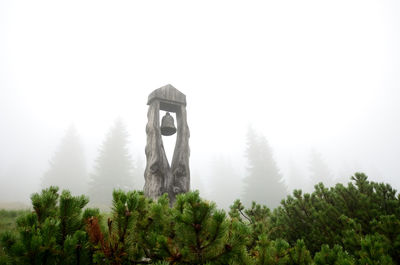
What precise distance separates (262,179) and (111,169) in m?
19.7

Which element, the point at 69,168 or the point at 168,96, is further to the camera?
the point at 69,168

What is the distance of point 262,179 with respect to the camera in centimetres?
2991

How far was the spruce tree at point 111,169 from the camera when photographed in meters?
24.4

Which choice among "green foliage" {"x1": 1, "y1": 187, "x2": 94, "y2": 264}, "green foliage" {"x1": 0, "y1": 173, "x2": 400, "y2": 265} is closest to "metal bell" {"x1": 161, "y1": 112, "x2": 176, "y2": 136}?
"green foliage" {"x1": 0, "y1": 173, "x2": 400, "y2": 265}

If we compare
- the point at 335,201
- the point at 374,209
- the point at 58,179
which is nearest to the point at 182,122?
the point at 335,201

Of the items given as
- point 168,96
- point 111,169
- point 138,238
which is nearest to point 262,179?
point 111,169

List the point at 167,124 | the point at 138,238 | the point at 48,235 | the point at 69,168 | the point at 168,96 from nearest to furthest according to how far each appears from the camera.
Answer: the point at 48,235 < the point at 138,238 < the point at 168,96 < the point at 167,124 < the point at 69,168

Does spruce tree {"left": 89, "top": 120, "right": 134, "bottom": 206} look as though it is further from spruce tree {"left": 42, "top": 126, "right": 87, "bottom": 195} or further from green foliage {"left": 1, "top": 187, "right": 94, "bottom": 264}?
green foliage {"left": 1, "top": 187, "right": 94, "bottom": 264}

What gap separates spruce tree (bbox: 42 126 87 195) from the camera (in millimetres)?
32500

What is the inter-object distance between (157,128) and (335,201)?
3.12 meters

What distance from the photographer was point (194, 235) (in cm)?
121

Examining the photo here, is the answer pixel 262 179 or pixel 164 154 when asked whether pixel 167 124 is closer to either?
pixel 164 154

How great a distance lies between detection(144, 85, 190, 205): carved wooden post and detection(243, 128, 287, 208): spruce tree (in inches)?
1016

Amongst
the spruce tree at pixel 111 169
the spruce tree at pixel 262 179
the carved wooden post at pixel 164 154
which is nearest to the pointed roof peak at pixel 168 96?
the carved wooden post at pixel 164 154
